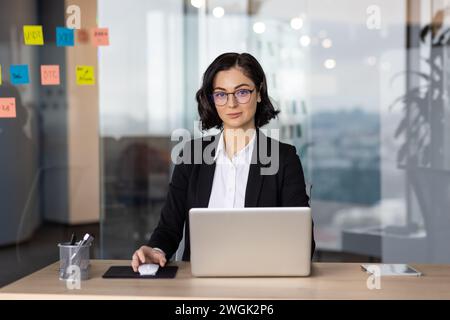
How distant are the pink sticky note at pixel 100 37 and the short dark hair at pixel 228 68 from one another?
232 cm

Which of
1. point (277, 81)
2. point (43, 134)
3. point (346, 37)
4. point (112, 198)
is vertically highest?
point (346, 37)

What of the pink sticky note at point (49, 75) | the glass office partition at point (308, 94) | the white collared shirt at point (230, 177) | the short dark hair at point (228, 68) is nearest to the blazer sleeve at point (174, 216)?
the white collared shirt at point (230, 177)

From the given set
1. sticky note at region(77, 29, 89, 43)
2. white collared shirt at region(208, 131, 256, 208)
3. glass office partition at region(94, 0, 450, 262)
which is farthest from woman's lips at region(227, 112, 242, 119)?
sticky note at region(77, 29, 89, 43)

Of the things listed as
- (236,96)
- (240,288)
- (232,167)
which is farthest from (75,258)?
(236,96)

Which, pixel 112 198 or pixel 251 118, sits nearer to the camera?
pixel 251 118

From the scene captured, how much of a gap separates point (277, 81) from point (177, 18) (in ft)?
3.03

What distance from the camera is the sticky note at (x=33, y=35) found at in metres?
4.57

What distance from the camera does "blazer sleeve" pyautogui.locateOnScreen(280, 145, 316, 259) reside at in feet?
8.49

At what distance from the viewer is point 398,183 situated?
16.5ft

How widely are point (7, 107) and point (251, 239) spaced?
3.10 metres
